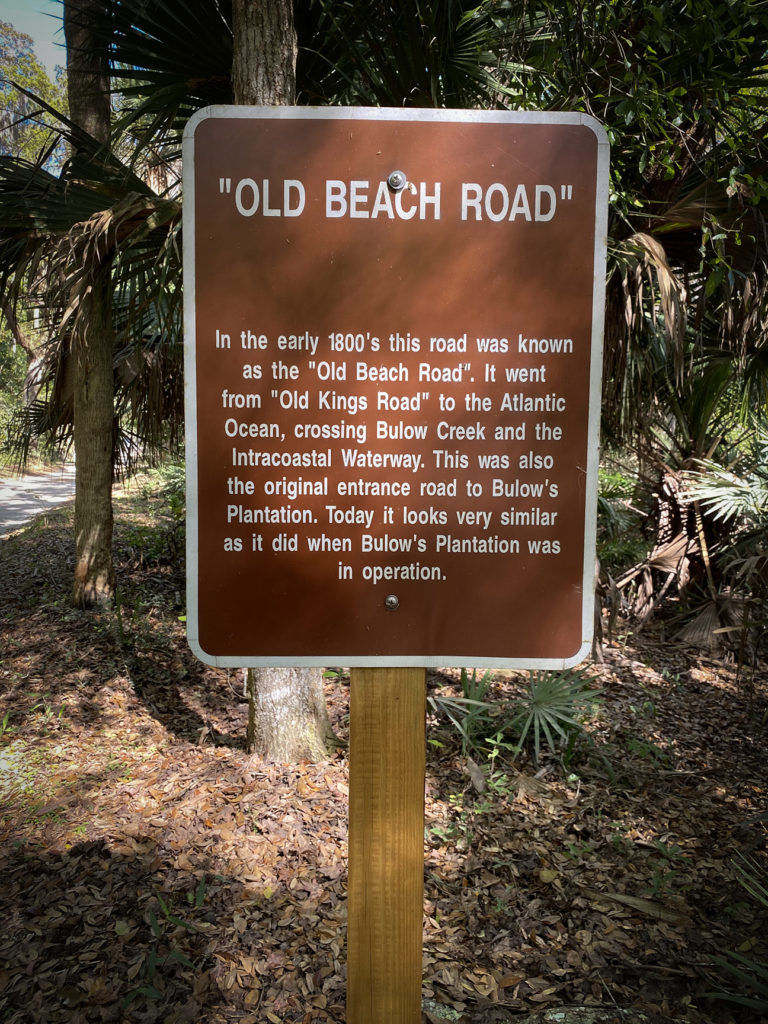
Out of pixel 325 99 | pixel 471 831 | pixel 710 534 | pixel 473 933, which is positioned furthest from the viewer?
pixel 710 534

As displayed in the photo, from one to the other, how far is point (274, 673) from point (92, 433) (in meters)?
3.55

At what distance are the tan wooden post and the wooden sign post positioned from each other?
0.30 feet

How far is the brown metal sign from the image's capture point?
1413 millimetres

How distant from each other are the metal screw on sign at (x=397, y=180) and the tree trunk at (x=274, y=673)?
8.46ft

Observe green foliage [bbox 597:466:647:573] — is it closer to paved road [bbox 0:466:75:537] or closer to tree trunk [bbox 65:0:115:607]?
tree trunk [bbox 65:0:115:607]

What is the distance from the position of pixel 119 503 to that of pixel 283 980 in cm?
1342

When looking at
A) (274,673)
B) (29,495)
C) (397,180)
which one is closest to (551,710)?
(274,673)

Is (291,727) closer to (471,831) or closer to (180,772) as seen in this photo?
(180,772)

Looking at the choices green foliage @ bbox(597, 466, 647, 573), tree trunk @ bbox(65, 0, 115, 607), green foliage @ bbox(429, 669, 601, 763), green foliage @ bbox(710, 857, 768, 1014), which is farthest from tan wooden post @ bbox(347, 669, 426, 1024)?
green foliage @ bbox(597, 466, 647, 573)

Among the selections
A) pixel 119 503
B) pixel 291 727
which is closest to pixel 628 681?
pixel 291 727

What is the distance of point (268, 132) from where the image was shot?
1.40m

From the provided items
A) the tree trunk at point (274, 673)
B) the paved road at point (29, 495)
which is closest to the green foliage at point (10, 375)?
the paved road at point (29, 495)

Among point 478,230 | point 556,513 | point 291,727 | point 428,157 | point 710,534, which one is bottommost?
point 291,727

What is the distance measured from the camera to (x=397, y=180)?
1.41m
